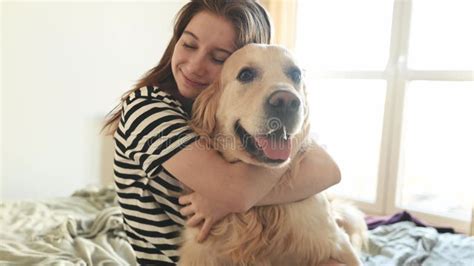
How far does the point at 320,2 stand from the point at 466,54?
1080mm

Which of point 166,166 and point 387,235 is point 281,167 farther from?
point 387,235

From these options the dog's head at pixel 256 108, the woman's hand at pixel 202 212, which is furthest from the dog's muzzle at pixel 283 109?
the woman's hand at pixel 202 212

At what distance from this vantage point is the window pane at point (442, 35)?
8.05ft

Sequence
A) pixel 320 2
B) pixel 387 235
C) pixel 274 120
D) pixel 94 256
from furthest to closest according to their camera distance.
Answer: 1. pixel 320 2
2. pixel 387 235
3. pixel 94 256
4. pixel 274 120

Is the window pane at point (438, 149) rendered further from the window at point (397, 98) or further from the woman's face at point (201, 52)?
the woman's face at point (201, 52)

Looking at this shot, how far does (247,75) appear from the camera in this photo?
1024 mm

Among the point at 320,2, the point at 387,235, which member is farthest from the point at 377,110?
the point at 387,235

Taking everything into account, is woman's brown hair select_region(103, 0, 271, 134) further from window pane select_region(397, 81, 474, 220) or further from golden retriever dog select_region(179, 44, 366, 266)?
window pane select_region(397, 81, 474, 220)

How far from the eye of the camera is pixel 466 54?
2.45 m

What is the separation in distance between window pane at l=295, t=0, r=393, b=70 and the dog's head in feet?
6.44

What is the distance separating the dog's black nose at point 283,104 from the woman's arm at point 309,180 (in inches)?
7.7

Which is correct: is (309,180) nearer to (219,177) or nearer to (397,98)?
(219,177)

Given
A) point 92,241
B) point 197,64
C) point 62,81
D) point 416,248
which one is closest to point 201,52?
point 197,64

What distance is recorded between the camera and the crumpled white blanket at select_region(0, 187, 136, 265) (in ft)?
4.70
